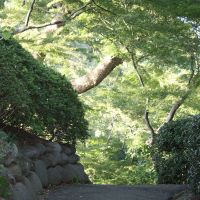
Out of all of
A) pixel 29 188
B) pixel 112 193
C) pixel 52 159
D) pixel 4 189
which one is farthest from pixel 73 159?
pixel 4 189

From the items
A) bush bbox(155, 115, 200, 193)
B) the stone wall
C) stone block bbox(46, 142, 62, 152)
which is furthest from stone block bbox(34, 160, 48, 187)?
bush bbox(155, 115, 200, 193)

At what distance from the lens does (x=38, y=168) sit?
20.1 feet

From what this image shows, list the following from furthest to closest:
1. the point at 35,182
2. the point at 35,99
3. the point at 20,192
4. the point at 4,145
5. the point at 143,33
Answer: the point at 143,33
the point at 35,99
the point at 35,182
the point at 4,145
the point at 20,192

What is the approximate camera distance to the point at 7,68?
221 inches

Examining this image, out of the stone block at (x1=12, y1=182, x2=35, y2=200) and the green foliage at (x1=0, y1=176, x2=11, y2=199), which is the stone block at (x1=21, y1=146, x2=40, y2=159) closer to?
the stone block at (x1=12, y1=182, x2=35, y2=200)

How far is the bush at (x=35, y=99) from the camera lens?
5656 millimetres

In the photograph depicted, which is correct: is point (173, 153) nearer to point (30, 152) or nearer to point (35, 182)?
point (30, 152)

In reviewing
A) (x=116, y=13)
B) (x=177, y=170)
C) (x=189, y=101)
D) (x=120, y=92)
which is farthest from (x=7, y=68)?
(x=120, y=92)

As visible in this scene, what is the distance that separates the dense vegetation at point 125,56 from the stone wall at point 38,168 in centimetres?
44

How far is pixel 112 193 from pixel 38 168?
51.7 inches

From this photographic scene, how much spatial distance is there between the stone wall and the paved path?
31cm

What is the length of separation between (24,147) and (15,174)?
1462mm

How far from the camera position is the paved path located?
5644 mm

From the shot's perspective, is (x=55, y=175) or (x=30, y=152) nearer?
(x=30, y=152)
